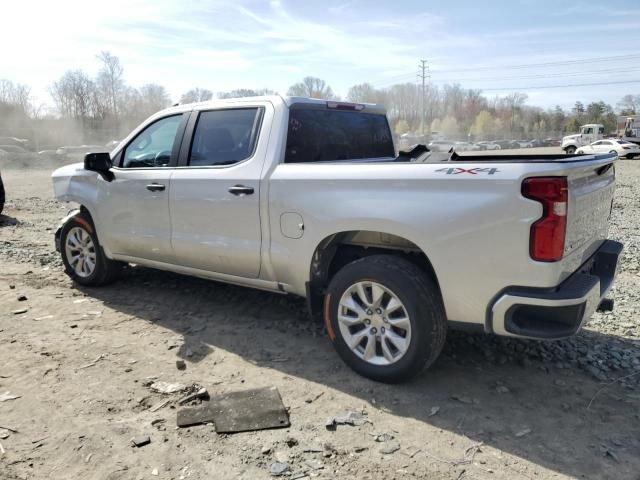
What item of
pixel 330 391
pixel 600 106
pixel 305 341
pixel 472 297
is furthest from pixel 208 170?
pixel 600 106

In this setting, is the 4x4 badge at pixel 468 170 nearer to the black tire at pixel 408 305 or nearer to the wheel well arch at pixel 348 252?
the wheel well arch at pixel 348 252

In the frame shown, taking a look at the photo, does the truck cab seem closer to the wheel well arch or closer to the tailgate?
the tailgate

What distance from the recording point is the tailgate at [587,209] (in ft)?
10.0

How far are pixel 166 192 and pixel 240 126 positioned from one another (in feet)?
3.04

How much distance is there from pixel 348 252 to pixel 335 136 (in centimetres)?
109

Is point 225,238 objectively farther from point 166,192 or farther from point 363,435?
point 363,435

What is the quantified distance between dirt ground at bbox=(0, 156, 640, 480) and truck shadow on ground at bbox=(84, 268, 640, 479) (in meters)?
0.01

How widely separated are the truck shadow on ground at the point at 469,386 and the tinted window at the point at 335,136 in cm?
154

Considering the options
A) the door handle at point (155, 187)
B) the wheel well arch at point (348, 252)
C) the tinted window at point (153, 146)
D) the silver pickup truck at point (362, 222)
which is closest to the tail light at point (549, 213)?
the silver pickup truck at point (362, 222)

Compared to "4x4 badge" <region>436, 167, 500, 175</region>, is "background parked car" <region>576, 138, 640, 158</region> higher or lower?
lower

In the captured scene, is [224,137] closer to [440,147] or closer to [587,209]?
[587,209]

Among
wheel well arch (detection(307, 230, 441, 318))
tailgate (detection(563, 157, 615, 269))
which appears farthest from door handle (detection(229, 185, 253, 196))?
tailgate (detection(563, 157, 615, 269))

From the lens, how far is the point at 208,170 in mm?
4441

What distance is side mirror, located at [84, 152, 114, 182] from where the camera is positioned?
204 inches
